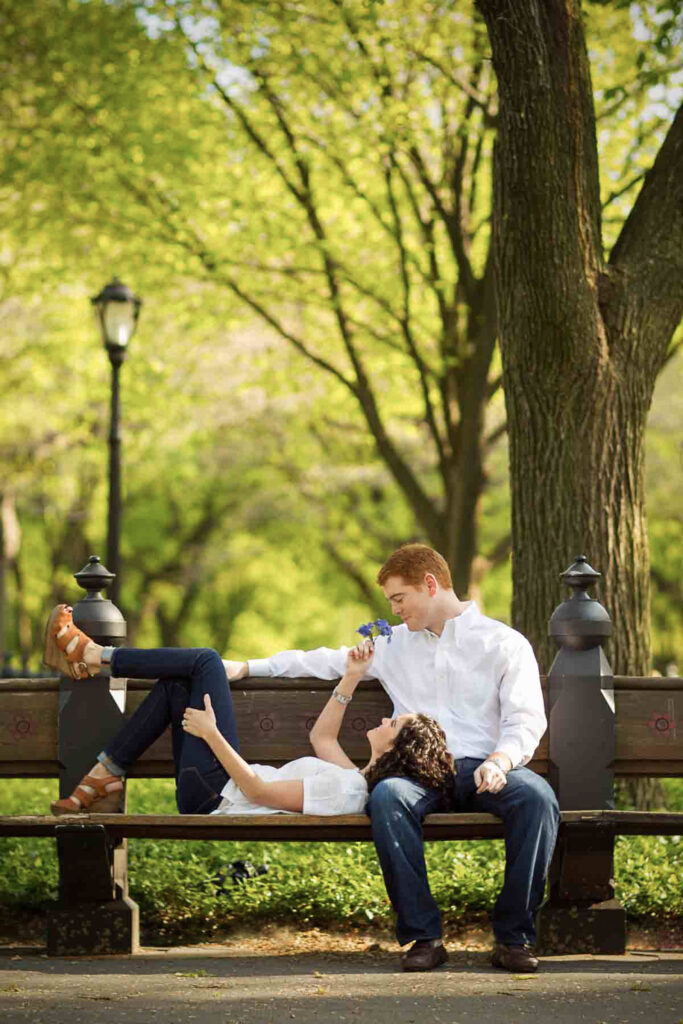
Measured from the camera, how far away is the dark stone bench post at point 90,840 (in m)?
5.16

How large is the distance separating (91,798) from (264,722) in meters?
0.78

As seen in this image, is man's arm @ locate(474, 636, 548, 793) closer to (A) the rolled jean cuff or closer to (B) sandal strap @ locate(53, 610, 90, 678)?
(A) the rolled jean cuff

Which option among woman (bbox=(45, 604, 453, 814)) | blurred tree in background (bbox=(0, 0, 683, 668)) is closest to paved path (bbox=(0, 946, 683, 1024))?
woman (bbox=(45, 604, 453, 814))

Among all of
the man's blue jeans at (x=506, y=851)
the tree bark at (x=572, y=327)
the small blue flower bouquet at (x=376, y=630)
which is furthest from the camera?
the tree bark at (x=572, y=327)

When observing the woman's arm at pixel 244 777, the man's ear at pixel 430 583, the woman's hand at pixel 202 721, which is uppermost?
the man's ear at pixel 430 583

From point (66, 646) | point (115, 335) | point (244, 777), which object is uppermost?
point (115, 335)

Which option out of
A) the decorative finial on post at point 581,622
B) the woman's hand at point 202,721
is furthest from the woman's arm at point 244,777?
the decorative finial on post at point 581,622

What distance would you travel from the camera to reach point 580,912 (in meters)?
5.25

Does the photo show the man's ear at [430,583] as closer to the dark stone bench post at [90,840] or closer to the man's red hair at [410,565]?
the man's red hair at [410,565]

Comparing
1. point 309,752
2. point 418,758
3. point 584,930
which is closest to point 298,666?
point 309,752

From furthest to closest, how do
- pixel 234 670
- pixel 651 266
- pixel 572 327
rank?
pixel 651 266, pixel 572 327, pixel 234 670

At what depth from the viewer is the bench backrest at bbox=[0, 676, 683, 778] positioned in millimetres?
5621

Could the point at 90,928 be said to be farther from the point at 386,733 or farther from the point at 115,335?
the point at 115,335

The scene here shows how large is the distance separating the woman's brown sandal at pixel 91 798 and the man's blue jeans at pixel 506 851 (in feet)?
3.96
